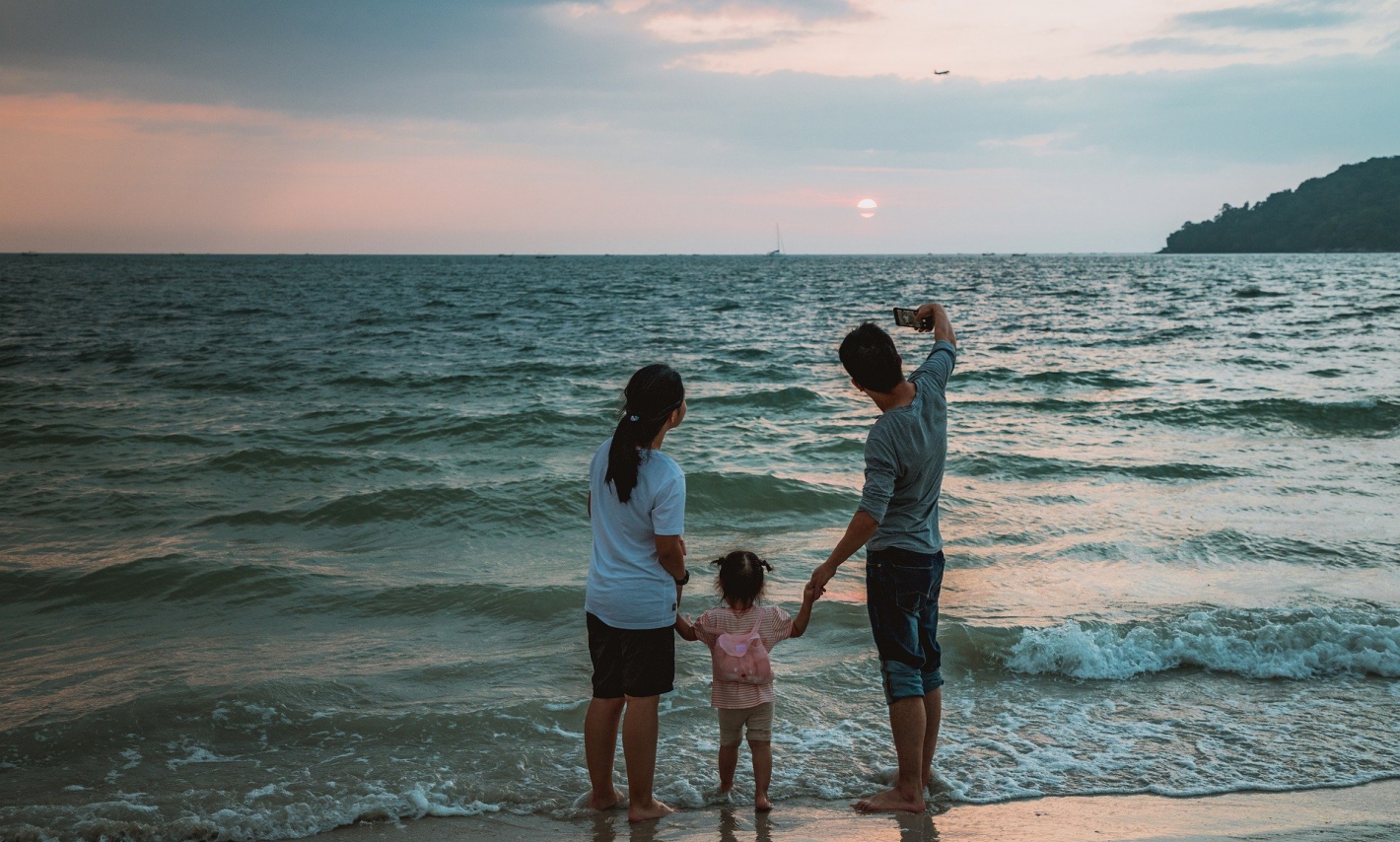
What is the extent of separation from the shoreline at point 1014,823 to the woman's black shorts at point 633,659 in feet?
2.05

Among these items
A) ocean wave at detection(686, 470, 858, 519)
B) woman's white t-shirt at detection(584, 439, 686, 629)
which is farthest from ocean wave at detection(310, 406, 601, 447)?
woman's white t-shirt at detection(584, 439, 686, 629)

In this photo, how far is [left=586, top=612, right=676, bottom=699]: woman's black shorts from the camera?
11.4ft

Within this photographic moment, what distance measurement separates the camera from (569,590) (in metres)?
6.91

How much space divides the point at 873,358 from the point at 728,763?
6.08ft

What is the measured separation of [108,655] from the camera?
5.71 meters

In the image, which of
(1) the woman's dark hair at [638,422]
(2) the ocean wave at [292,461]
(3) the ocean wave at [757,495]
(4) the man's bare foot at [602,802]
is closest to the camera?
(1) the woman's dark hair at [638,422]

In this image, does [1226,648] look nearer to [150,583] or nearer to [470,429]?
[150,583]

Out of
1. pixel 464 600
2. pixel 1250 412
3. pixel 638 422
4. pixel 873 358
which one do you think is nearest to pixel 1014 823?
pixel 873 358

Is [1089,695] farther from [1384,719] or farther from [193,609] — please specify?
[193,609]

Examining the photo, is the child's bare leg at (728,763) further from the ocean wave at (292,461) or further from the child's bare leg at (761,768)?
the ocean wave at (292,461)

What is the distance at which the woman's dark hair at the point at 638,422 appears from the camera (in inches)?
130

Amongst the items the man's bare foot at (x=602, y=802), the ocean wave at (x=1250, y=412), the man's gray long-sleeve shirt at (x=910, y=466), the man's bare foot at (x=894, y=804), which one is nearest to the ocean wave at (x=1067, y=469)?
the ocean wave at (x=1250, y=412)

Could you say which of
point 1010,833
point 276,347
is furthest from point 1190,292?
point 1010,833

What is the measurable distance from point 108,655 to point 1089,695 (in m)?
6.01
